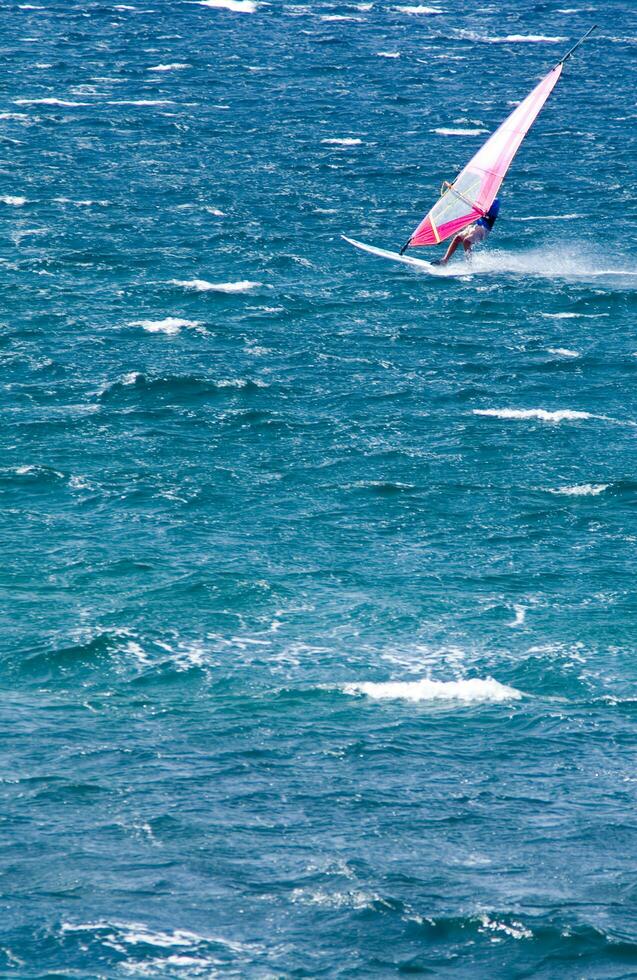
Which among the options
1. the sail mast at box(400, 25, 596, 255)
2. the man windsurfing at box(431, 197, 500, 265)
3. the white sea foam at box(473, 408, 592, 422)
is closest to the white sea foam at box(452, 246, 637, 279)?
the man windsurfing at box(431, 197, 500, 265)

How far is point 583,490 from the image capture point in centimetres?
7975

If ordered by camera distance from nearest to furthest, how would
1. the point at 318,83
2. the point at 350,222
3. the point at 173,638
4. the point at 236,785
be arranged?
1. the point at 236,785
2. the point at 173,638
3. the point at 350,222
4. the point at 318,83

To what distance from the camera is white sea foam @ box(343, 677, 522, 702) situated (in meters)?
60.9

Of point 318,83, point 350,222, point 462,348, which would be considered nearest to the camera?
point 462,348

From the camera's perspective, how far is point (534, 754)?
187 feet

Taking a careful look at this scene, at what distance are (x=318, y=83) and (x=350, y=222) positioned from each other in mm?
61046

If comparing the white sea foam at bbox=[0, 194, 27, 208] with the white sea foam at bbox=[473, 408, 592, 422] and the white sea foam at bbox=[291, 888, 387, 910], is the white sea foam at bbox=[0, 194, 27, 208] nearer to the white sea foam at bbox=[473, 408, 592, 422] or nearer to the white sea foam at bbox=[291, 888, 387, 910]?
the white sea foam at bbox=[473, 408, 592, 422]

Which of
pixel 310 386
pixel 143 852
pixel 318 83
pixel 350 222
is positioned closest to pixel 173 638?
pixel 143 852

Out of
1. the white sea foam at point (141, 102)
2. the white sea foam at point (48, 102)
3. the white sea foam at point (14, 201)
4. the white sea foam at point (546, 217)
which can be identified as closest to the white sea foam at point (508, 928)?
the white sea foam at point (546, 217)

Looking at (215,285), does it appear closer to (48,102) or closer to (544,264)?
(544,264)

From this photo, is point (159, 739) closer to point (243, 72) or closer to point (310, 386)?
point (310, 386)

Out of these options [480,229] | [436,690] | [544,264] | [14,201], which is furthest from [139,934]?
[14,201]

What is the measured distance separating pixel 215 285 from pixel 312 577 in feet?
148

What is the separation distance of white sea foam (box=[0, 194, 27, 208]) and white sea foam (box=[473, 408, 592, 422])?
5494cm
